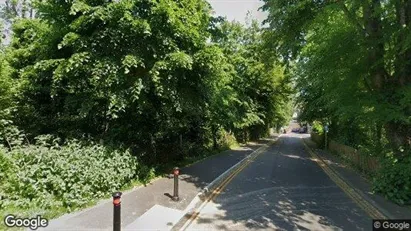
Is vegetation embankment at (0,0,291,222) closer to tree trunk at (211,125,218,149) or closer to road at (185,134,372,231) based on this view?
road at (185,134,372,231)

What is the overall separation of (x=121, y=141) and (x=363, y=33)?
9.17 m

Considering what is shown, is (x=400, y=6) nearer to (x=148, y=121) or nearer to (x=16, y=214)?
(x=148, y=121)

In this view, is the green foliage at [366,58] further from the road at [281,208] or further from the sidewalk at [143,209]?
the sidewalk at [143,209]

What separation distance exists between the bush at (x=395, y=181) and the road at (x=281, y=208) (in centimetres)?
110

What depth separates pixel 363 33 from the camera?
10.1 metres

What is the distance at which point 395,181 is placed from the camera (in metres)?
8.60

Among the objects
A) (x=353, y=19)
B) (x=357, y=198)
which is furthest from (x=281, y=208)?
(x=353, y=19)

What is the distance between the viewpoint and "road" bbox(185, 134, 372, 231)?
253 inches

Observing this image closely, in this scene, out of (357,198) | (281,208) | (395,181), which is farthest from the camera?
(357,198)

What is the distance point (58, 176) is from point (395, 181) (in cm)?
923

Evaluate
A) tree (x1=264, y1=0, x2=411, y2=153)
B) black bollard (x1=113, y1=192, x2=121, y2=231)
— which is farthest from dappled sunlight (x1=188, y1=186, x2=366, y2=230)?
tree (x1=264, y1=0, x2=411, y2=153)

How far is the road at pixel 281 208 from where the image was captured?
6438 mm

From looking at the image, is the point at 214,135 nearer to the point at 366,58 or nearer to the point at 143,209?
the point at 366,58

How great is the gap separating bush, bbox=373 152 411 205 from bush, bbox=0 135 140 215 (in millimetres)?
7782
